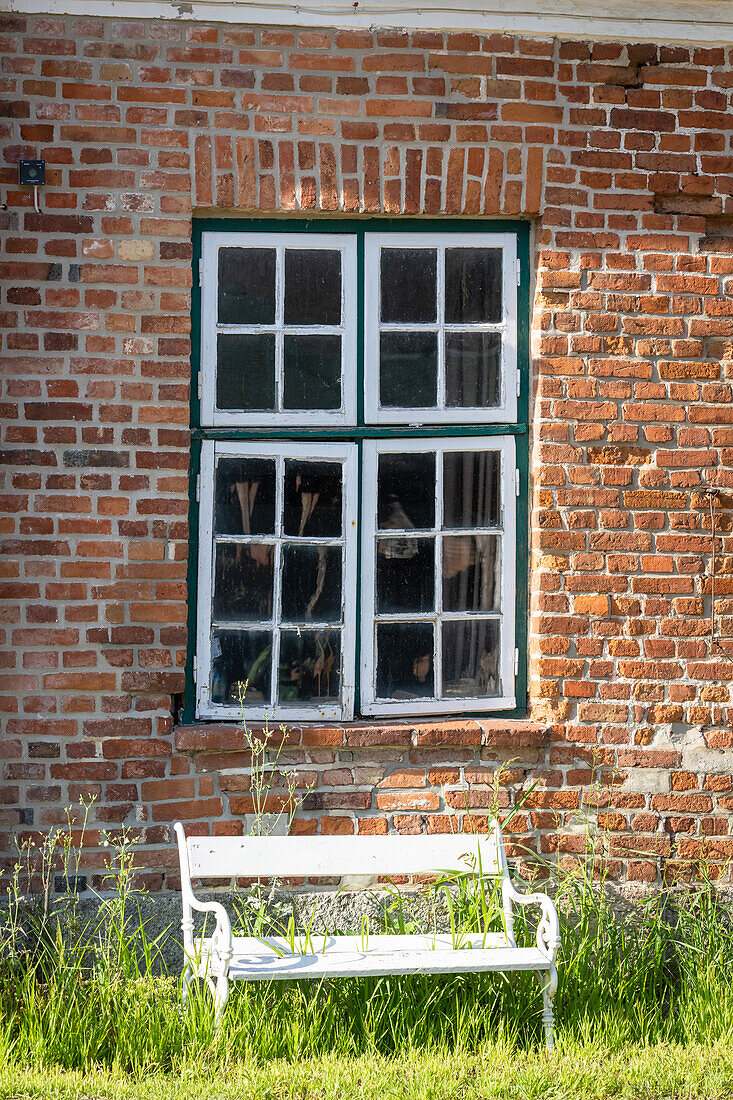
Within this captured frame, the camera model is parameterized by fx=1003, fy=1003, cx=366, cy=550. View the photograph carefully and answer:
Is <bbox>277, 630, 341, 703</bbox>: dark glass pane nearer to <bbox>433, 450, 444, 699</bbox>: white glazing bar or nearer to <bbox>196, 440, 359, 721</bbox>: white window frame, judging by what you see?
<bbox>196, 440, 359, 721</bbox>: white window frame

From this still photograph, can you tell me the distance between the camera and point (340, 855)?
377cm

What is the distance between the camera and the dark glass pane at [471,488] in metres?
4.25

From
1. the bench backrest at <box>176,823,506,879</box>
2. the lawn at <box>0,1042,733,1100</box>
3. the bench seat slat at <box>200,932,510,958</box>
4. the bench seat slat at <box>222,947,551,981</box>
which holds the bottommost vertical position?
the lawn at <box>0,1042,733,1100</box>

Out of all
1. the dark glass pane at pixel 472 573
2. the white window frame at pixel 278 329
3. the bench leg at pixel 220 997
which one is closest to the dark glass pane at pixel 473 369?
the white window frame at pixel 278 329

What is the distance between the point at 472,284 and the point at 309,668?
1759 mm

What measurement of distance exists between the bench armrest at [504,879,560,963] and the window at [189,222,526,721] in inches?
32.9

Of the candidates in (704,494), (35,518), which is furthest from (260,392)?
(704,494)

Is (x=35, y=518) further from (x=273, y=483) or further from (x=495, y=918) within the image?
(x=495, y=918)

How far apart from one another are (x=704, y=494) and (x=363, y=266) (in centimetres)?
172

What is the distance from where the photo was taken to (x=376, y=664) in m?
4.20

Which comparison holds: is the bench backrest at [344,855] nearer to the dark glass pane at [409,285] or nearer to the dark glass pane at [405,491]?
the dark glass pane at [405,491]

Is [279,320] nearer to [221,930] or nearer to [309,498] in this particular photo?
[309,498]

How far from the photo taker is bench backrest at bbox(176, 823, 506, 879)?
3.68 meters

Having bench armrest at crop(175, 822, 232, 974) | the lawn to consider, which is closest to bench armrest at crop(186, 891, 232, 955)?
bench armrest at crop(175, 822, 232, 974)
